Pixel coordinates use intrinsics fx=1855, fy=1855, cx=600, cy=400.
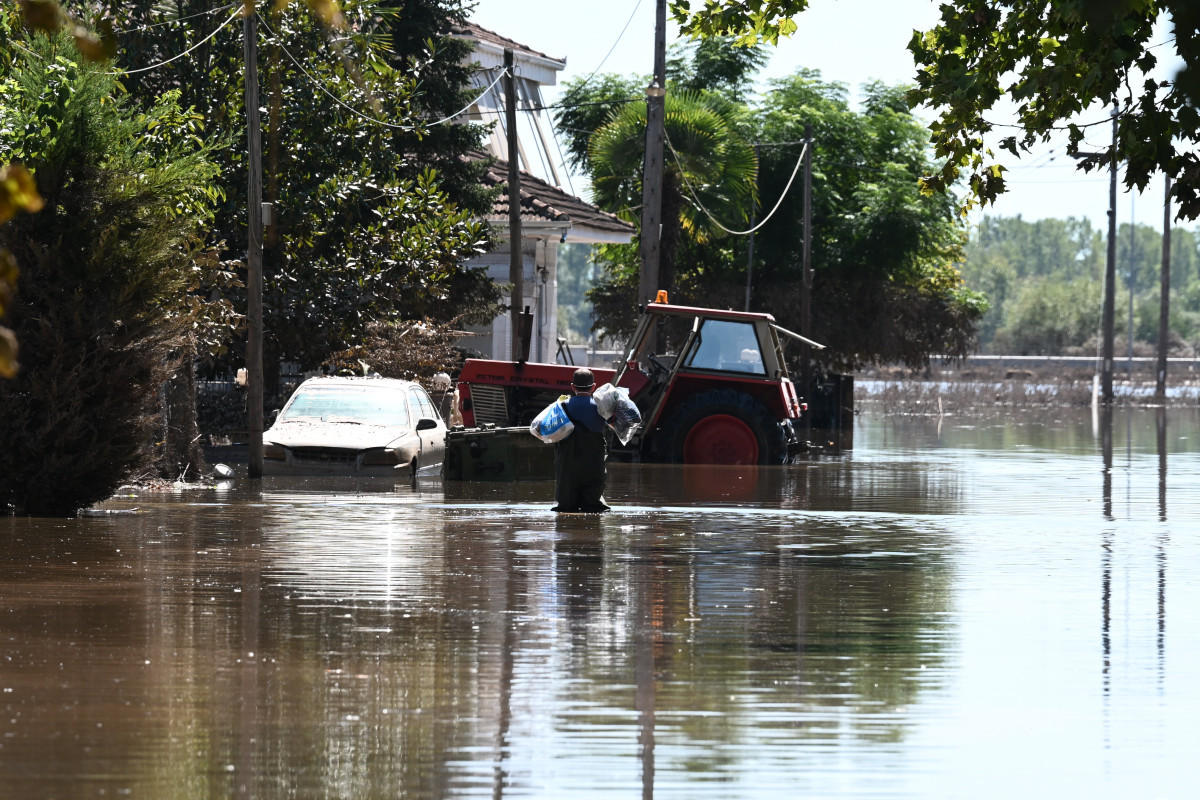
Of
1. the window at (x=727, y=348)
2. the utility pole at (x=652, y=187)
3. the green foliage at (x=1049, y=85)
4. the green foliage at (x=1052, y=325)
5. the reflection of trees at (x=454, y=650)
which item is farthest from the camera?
the green foliage at (x=1052, y=325)

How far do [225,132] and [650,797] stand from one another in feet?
77.3

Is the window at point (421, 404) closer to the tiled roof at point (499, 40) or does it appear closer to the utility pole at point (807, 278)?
the utility pole at point (807, 278)

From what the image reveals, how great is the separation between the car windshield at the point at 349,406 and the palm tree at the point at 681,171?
1800 centimetres

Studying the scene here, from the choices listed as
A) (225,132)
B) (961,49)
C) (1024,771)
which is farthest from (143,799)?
(225,132)

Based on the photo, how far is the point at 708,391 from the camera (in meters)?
26.1

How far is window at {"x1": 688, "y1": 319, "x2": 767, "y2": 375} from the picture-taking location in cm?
2611

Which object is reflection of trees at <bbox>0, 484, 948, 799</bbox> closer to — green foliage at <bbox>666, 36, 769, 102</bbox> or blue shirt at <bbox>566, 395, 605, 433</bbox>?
blue shirt at <bbox>566, 395, 605, 433</bbox>

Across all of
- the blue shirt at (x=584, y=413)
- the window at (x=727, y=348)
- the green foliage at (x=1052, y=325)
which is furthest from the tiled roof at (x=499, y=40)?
the green foliage at (x=1052, y=325)

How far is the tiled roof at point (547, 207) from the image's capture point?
133ft

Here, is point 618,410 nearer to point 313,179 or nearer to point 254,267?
point 254,267

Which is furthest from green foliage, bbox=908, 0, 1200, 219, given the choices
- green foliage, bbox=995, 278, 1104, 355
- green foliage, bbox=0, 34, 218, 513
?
green foliage, bbox=995, 278, 1104, 355

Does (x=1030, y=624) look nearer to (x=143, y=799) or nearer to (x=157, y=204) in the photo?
(x=143, y=799)

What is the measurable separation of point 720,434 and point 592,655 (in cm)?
1691

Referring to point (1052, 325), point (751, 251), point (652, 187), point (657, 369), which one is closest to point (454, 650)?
point (657, 369)
